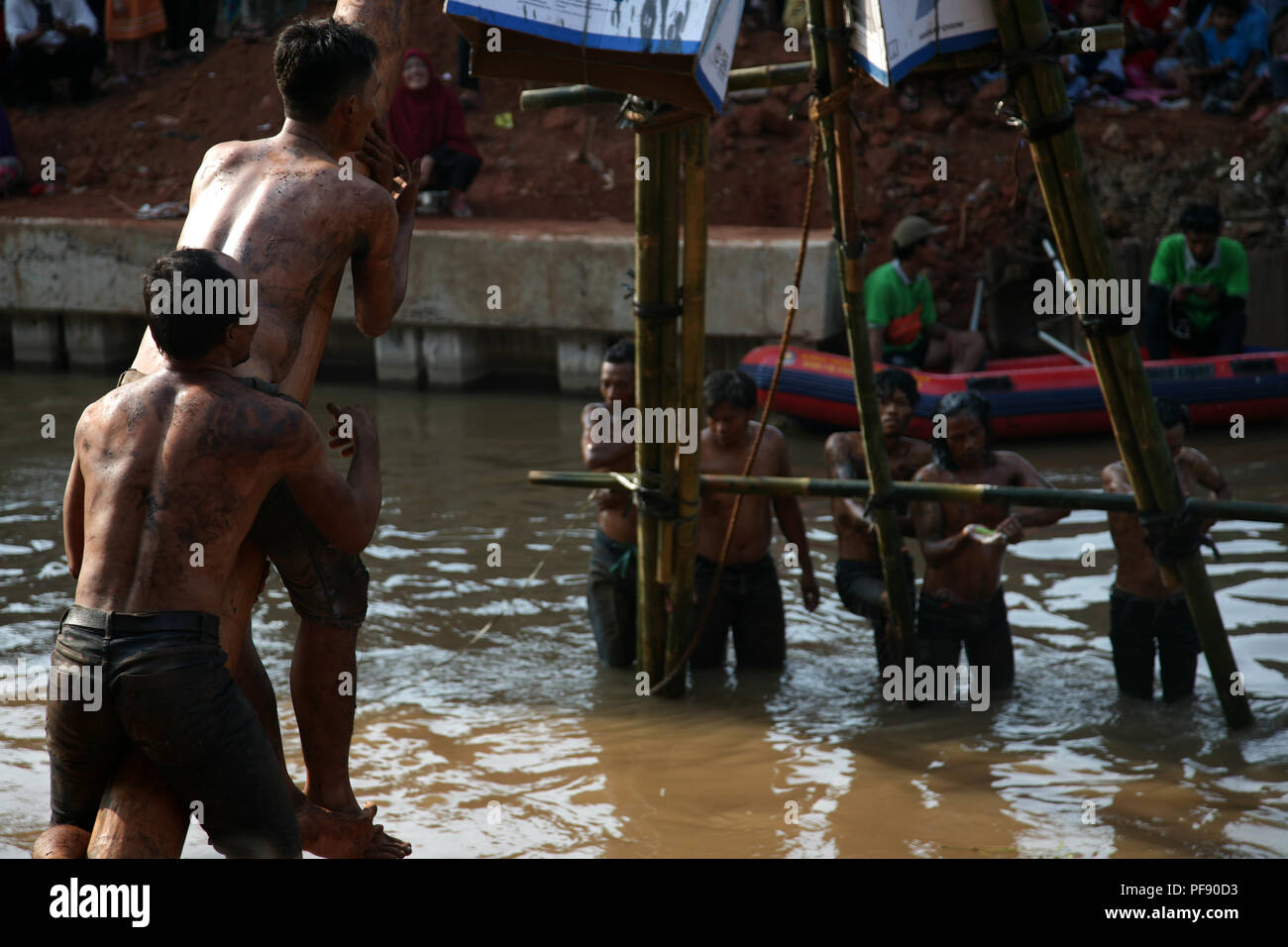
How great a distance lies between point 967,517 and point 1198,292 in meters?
5.60

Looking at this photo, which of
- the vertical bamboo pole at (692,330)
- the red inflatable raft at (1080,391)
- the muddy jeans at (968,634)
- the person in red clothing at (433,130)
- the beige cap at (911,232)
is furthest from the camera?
the person in red clothing at (433,130)

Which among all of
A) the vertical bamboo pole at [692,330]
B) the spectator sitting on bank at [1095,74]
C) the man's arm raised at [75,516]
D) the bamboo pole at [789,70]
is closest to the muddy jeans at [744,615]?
the vertical bamboo pole at [692,330]

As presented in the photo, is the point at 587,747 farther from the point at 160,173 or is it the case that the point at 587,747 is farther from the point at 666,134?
the point at 160,173

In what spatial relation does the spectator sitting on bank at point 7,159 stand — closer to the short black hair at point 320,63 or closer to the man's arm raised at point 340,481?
the short black hair at point 320,63

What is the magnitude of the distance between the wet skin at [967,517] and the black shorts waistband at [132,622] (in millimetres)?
3867

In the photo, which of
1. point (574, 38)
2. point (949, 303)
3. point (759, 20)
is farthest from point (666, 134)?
point (759, 20)

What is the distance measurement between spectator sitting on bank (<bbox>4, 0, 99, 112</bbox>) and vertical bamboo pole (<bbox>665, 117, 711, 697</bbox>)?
12.7 metres

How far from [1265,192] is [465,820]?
10.6 meters

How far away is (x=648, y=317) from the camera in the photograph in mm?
5836

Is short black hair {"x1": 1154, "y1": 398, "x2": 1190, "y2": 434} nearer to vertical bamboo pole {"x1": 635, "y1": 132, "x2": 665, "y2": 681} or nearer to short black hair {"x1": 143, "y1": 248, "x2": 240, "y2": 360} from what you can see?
vertical bamboo pole {"x1": 635, "y1": 132, "x2": 665, "y2": 681}

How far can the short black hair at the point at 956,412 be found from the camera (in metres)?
6.27

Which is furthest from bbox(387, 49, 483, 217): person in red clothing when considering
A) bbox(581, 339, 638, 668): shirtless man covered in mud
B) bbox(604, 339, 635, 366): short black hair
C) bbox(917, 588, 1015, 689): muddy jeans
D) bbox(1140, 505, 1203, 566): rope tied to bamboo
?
bbox(1140, 505, 1203, 566): rope tied to bamboo

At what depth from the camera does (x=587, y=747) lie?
6.10 metres

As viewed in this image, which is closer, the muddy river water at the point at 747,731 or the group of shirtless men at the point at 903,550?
the muddy river water at the point at 747,731
